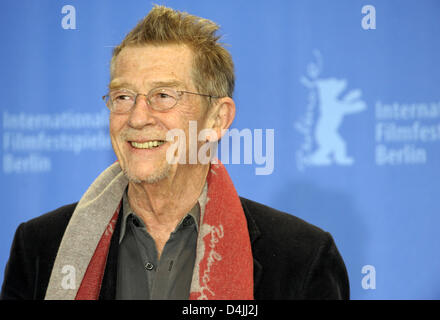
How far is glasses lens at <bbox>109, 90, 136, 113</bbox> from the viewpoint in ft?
5.41

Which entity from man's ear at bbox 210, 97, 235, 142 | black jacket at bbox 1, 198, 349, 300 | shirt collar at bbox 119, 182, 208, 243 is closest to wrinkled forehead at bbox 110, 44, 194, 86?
man's ear at bbox 210, 97, 235, 142

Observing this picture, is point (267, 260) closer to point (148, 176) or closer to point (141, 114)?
point (148, 176)

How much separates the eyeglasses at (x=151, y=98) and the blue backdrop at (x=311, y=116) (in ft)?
3.34

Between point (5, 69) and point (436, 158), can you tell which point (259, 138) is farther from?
point (5, 69)

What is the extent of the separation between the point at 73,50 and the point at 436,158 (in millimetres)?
1950

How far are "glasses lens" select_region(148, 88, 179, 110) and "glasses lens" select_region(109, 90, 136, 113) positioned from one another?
6 centimetres

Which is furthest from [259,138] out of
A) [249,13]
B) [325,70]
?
[249,13]

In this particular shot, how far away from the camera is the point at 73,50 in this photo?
273 cm

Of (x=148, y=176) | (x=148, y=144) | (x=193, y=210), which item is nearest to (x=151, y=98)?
(x=148, y=144)

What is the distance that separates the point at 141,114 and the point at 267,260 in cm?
60

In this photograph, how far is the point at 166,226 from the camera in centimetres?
170

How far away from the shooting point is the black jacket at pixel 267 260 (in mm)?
1587

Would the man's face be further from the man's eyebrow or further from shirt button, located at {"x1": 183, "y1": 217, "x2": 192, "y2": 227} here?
shirt button, located at {"x1": 183, "y1": 217, "x2": 192, "y2": 227}

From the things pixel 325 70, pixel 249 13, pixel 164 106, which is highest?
pixel 249 13
